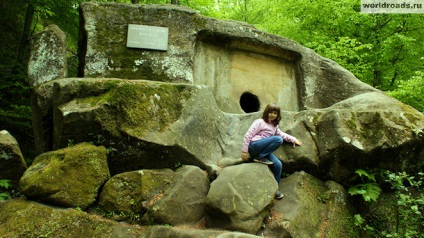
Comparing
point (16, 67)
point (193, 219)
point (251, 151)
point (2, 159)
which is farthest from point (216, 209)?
point (16, 67)

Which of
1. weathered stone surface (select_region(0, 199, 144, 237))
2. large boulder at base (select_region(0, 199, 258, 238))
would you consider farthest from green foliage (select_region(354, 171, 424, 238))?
weathered stone surface (select_region(0, 199, 144, 237))

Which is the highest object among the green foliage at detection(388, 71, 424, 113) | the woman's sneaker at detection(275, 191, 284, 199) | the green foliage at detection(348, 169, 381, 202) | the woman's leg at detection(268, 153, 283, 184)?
the green foliage at detection(388, 71, 424, 113)

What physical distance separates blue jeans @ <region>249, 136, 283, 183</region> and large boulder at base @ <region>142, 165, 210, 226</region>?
78 centimetres

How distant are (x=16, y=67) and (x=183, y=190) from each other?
24.5 feet

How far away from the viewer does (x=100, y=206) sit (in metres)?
4.06

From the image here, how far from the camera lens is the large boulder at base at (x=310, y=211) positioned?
404 cm

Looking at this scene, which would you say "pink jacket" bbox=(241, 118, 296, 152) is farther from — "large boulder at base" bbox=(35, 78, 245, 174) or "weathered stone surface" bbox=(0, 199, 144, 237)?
"weathered stone surface" bbox=(0, 199, 144, 237)

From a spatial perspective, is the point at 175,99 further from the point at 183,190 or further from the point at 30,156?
the point at 30,156

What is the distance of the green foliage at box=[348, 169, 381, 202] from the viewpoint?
442cm

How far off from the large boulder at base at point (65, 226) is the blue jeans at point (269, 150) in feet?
4.12

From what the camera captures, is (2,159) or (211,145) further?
(211,145)

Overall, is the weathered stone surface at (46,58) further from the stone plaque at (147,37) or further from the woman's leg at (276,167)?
the woman's leg at (276,167)

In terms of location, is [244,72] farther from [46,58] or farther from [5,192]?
[5,192]

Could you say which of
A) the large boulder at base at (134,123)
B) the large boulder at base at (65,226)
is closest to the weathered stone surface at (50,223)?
the large boulder at base at (65,226)
